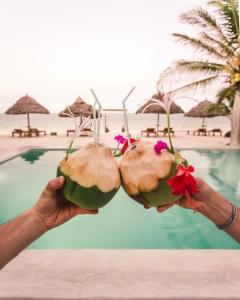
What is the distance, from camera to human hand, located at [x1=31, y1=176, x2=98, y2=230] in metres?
0.90

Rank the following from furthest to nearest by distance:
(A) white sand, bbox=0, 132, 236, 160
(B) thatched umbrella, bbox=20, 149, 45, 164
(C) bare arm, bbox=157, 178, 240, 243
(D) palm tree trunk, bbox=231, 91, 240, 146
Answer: (D) palm tree trunk, bbox=231, 91, 240, 146 → (A) white sand, bbox=0, 132, 236, 160 → (B) thatched umbrella, bbox=20, 149, 45, 164 → (C) bare arm, bbox=157, 178, 240, 243

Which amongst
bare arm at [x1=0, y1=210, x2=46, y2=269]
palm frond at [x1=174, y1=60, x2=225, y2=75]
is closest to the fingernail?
bare arm at [x1=0, y1=210, x2=46, y2=269]

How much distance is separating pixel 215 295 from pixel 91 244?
9.55 feet

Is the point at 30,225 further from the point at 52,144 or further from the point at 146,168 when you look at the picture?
the point at 52,144

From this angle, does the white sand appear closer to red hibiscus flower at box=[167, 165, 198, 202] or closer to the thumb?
the thumb

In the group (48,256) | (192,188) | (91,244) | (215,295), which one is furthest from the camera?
(91,244)

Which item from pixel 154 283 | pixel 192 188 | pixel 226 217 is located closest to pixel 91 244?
pixel 154 283

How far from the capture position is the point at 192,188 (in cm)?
68

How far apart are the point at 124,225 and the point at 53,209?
417cm

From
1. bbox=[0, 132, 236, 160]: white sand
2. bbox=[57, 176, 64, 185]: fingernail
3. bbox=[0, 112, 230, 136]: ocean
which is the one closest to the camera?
bbox=[57, 176, 64, 185]: fingernail

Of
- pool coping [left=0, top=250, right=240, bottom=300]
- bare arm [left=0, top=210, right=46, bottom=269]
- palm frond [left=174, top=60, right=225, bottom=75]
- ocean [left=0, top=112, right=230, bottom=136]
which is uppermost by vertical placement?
palm frond [left=174, top=60, right=225, bottom=75]

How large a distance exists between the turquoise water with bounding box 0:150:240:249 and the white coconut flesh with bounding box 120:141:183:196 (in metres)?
2.84

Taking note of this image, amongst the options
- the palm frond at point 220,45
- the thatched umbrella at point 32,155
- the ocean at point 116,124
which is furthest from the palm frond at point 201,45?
the ocean at point 116,124

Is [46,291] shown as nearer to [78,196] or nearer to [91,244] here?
[78,196]
